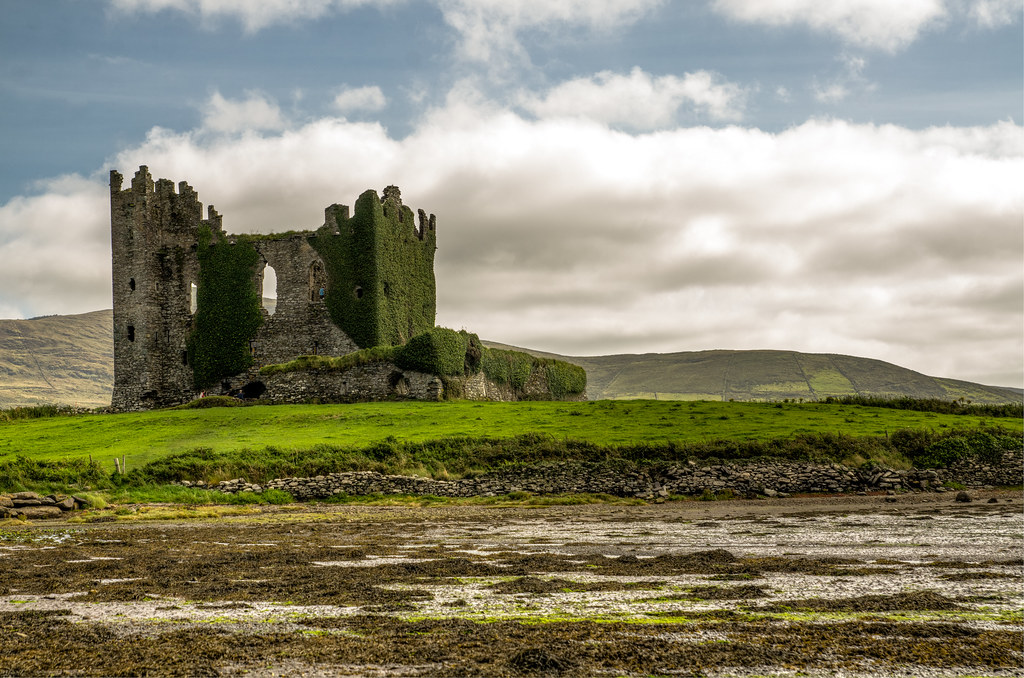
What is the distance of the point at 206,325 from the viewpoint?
65.0 m

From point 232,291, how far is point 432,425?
30.9 m

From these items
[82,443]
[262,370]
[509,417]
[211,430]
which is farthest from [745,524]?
[262,370]

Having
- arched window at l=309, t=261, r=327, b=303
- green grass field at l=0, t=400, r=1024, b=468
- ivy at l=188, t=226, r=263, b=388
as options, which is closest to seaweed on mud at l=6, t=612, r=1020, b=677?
green grass field at l=0, t=400, r=1024, b=468

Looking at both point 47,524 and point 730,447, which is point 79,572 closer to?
point 47,524

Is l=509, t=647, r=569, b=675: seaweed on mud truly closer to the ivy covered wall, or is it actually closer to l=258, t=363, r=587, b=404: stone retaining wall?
l=258, t=363, r=587, b=404: stone retaining wall

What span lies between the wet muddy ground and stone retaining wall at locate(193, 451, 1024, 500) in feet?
42.6

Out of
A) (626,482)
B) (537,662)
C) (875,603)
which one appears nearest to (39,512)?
(626,482)

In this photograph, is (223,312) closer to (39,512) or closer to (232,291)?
(232,291)

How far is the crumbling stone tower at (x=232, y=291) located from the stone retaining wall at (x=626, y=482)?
98.0 ft

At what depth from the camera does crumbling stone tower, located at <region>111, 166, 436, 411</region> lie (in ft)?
207

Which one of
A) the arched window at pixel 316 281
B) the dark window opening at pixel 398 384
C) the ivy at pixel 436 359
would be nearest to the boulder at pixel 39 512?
the dark window opening at pixel 398 384

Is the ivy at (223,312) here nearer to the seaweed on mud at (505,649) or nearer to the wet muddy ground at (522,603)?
the wet muddy ground at (522,603)

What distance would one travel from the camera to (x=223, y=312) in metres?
64.9

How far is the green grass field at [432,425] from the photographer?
37.3 m
